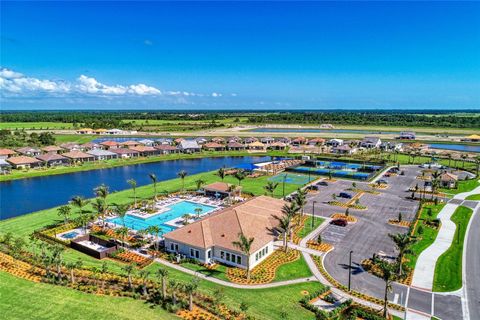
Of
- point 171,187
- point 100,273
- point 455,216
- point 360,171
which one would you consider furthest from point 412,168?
point 100,273

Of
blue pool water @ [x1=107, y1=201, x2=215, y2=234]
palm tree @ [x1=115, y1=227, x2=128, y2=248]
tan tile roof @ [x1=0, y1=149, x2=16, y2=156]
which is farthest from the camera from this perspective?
tan tile roof @ [x1=0, y1=149, x2=16, y2=156]

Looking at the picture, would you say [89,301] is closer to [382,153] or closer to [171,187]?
[171,187]

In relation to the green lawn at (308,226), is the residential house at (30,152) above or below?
above

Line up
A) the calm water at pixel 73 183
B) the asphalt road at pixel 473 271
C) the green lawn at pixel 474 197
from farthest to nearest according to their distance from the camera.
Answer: the green lawn at pixel 474 197 → the calm water at pixel 73 183 → the asphalt road at pixel 473 271

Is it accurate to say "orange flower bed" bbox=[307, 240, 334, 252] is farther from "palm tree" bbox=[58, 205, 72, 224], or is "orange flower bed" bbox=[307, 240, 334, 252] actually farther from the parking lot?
"palm tree" bbox=[58, 205, 72, 224]

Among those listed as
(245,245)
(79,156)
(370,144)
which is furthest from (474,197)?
(79,156)

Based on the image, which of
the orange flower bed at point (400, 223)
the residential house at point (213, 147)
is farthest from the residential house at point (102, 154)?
the orange flower bed at point (400, 223)

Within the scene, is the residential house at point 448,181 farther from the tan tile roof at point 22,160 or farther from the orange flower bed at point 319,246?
the tan tile roof at point 22,160

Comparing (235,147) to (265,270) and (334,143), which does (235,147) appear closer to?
(334,143)

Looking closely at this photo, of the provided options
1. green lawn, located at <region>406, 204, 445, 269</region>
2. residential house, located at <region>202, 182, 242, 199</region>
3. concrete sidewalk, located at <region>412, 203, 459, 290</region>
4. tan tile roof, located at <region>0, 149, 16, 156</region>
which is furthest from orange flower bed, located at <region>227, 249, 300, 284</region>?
tan tile roof, located at <region>0, 149, 16, 156</region>
